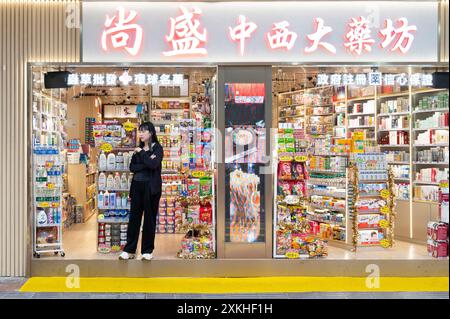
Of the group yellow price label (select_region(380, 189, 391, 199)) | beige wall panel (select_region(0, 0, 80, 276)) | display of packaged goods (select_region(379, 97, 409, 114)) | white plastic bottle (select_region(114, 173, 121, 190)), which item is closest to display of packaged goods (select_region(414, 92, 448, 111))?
display of packaged goods (select_region(379, 97, 409, 114))

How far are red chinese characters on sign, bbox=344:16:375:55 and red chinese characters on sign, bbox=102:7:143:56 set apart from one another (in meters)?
2.49

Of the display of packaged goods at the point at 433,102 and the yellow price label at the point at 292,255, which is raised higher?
the display of packaged goods at the point at 433,102

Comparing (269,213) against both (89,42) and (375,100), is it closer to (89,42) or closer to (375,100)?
(89,42)

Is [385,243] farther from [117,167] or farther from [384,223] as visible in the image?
[117,167]

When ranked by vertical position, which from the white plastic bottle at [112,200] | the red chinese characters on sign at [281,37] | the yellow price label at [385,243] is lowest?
the yellow price label at [385,243]

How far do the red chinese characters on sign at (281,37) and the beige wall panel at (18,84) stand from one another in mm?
2302

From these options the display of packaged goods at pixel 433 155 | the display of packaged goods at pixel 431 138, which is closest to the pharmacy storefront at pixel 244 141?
the display of packaged goods at pixel 433 155

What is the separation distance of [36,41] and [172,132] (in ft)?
9.38

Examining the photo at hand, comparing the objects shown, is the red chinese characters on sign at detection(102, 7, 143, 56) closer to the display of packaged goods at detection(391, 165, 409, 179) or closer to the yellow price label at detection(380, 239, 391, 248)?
the yellow price label at detection(380, 239, 391, 248)

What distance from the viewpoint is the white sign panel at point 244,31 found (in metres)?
6.32

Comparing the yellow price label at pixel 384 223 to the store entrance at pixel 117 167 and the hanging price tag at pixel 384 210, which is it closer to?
the hanging price tag at pixel 384 210

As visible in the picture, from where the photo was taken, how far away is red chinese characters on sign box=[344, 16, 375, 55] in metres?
6.39

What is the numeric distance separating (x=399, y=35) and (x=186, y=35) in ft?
8.43

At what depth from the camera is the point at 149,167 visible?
6.44m
